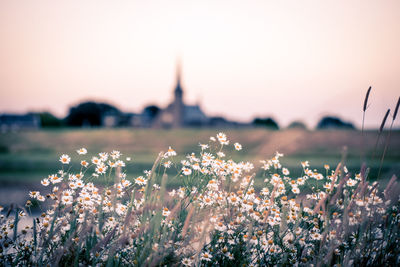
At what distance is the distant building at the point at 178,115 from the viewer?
216 feet

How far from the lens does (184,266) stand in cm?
227

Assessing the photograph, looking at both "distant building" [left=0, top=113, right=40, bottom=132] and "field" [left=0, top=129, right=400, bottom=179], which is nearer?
"field" [left=0, top=129, right=400, bottom=179]

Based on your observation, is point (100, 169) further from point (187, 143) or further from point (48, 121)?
point (48, 121)

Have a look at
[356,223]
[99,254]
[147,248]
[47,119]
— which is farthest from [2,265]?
[47,119]

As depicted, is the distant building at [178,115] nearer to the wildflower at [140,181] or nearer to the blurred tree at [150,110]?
the blurred tree at [150,110]

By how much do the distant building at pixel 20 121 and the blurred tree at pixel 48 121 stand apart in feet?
3.76

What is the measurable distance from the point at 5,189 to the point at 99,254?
1400cm

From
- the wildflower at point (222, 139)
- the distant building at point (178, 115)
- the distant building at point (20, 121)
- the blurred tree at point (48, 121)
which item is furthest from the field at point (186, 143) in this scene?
the distant building at point (20, 121)

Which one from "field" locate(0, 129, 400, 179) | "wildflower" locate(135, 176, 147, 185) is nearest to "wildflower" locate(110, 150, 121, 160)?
"wildflower" locate(135, 176, 147, 185)

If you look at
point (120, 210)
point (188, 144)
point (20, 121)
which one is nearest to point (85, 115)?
point (20, 121)

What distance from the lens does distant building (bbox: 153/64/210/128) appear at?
65688 millimetres

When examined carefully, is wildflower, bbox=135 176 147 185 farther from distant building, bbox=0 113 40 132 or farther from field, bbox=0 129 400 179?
distant building, bbox=0 113 40 132

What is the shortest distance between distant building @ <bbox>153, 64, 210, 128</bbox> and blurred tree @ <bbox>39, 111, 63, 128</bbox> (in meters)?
35.0

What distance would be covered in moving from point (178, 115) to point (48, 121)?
44.0m
